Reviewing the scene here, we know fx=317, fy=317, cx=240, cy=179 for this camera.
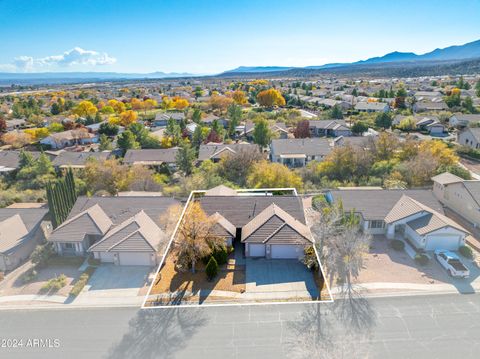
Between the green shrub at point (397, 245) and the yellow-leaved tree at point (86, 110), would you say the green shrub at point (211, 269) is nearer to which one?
the green shrub at point (397, 245)

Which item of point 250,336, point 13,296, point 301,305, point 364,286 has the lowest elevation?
point 364,286

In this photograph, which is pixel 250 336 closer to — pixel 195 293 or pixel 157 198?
pixel 195 293

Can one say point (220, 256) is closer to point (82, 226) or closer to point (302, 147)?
point (82, 226)

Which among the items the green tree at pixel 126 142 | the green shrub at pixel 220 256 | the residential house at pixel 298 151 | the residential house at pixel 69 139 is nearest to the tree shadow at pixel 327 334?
the green shrub at pixel 220 256

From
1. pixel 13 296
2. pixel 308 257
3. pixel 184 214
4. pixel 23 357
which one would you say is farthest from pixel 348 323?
pixel 13 296

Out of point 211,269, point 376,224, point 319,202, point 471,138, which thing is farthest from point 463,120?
point 211,269

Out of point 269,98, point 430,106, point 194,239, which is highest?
point 194,239

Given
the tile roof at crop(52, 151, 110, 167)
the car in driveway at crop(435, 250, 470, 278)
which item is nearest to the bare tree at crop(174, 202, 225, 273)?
the car in driveway at crop(435, 250, 470, 278)
